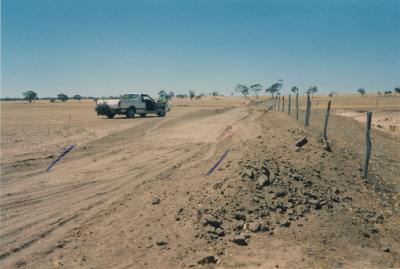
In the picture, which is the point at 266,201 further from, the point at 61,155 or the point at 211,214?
the point at 61,155

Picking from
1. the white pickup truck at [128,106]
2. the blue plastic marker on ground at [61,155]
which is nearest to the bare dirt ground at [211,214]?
the blue plastic marker on ground at [61,155]

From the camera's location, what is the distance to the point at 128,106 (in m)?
28.9

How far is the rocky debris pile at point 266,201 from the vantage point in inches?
210

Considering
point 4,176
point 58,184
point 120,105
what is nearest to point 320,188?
point 58,184

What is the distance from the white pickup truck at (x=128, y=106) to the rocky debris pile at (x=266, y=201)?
22.5 meters

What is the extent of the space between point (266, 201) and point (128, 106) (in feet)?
78.9

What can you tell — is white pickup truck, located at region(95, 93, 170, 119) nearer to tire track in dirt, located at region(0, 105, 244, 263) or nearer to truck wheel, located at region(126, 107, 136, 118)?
truck wheel, located at region(126, 107, 136, 118)

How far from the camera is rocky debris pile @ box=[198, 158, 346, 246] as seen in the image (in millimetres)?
5328

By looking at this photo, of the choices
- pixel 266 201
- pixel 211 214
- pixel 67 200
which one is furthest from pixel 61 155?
pixel 266 201

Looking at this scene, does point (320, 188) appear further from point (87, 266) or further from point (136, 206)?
point (87, 266)

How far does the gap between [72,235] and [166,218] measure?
1.37 m

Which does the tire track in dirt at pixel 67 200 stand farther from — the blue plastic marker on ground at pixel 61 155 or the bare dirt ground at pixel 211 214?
the blue plastic marker on ground at pixel 61 155

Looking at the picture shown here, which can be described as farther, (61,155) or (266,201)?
(61,155)

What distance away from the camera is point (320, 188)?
22.4 ft
